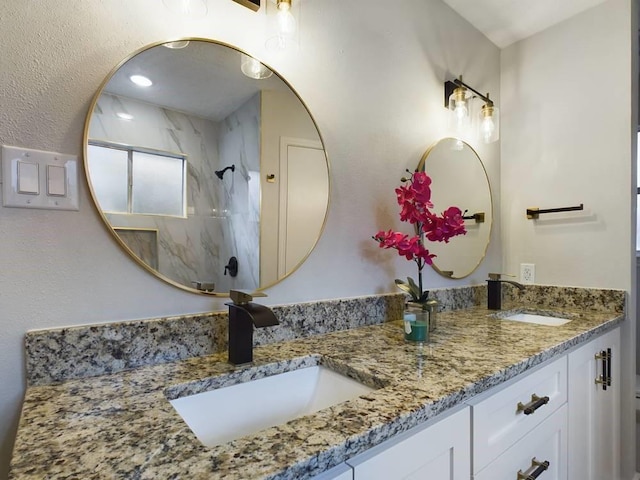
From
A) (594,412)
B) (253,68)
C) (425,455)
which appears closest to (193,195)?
(253,68)

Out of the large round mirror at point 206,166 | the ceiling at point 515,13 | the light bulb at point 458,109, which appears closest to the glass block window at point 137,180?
the large round mirror at point 206,166

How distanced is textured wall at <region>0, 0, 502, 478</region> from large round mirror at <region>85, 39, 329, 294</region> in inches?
1.6

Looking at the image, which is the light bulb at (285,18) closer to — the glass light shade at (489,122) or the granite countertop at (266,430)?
the granite countertop at (266,430)

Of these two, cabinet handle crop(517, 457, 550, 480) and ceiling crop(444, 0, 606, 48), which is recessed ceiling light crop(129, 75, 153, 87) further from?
ceiling crop(444, 0, 606, 48)

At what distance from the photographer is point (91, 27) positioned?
2.53 feet

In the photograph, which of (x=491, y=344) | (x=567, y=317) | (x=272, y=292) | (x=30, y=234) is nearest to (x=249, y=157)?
(x=272, y=292)

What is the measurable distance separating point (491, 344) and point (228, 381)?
2.47 ft

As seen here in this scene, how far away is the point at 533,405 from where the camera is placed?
898mm

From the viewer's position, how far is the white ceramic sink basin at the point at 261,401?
729 mm

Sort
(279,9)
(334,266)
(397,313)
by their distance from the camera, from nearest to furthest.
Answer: (279,9), (334,266), (397,313)

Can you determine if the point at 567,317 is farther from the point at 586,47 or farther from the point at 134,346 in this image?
the point at 134,346

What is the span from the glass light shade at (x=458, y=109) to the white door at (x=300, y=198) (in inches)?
32.6

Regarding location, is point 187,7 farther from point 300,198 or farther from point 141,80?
point 300,198

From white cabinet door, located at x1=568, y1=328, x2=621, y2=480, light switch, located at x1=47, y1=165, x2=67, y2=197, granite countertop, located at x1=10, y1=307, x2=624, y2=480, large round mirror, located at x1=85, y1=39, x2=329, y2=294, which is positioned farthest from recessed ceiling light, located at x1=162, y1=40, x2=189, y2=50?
white cabinet door, located at x1=568, y1=328, x2=621, y2=480
